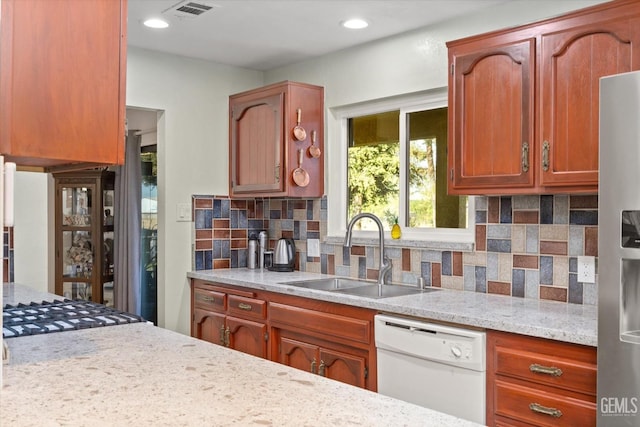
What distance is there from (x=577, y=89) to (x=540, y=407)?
125 cm

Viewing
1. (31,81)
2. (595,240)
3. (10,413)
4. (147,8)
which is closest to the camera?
(10,413)

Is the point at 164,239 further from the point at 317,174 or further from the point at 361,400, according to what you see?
the point at 361,400

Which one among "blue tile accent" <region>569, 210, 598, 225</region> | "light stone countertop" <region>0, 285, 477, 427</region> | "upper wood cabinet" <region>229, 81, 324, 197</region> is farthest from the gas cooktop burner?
"blue tile accent" <region>569, 210, 598, 225</region>

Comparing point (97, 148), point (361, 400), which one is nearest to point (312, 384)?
point (361, 400)

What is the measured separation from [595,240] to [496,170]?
54 cm

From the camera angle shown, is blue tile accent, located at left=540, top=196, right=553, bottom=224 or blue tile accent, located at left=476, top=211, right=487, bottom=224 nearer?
blue tile accent, located at left=540, top=196, right=553, bottom=224

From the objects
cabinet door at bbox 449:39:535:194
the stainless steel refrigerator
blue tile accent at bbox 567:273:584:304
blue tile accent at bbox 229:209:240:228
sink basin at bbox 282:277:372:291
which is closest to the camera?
the stainless steel refrigerator

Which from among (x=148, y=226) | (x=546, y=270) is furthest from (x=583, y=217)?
(x=148, y=226)

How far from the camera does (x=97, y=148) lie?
1.39m

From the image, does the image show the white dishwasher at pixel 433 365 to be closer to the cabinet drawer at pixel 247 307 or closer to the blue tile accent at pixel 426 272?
the blue tile accent at pixel 426 272

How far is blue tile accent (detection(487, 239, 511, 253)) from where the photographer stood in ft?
9.68

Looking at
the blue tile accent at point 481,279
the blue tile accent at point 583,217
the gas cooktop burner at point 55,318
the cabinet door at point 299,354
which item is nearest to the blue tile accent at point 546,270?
the blue tile accent at point 583,217

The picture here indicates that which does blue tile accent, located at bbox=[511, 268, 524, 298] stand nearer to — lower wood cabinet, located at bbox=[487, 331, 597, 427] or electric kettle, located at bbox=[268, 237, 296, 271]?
lower wood cabinet, located at bbox=[487, 331, 597, 427]

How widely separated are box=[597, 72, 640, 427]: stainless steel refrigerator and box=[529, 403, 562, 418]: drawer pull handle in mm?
186
